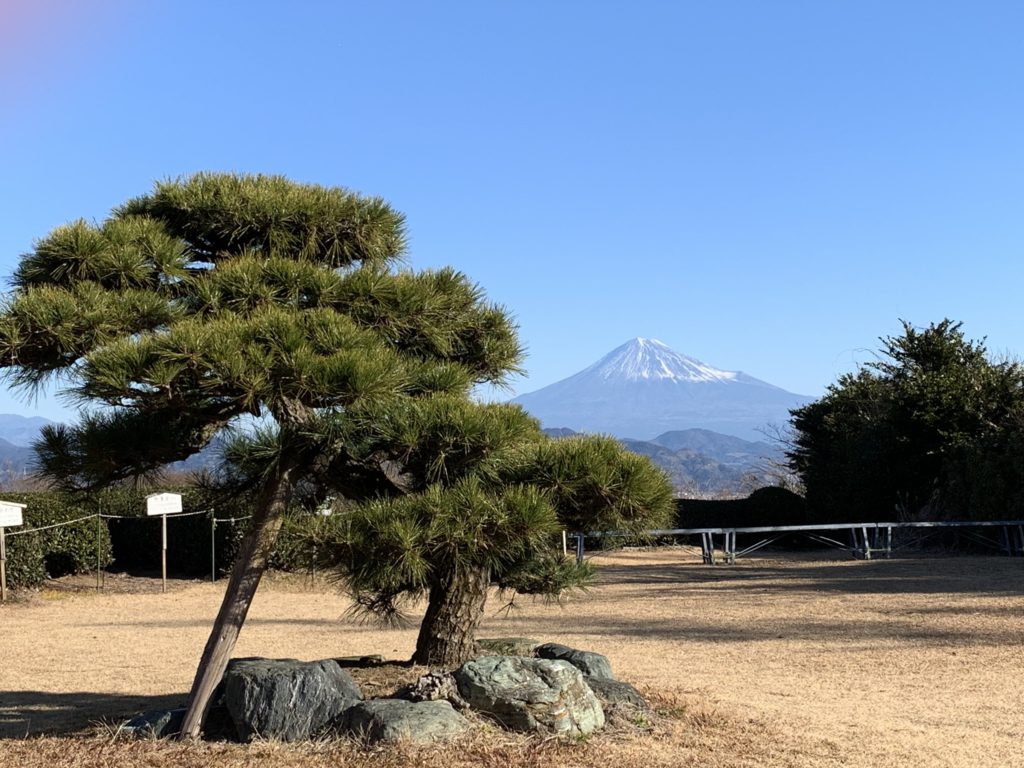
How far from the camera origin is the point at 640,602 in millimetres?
12859

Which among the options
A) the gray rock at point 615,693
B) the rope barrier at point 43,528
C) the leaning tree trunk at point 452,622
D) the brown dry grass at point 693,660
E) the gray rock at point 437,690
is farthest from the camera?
the rope barrier at point 43,528

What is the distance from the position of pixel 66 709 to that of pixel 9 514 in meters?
6.79

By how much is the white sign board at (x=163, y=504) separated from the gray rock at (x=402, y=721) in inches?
378

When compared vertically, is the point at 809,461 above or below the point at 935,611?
above

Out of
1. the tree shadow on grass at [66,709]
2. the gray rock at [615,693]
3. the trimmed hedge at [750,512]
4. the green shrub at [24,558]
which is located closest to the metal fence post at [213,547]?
the green shrub at [24,558]

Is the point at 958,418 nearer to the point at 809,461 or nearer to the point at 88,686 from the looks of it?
the point at 809,461

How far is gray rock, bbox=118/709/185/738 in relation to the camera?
18.6ft

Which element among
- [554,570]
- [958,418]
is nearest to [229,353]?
[554,570]

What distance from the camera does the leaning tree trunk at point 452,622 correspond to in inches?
248

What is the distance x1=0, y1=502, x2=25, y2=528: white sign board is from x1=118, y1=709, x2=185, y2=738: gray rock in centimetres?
808

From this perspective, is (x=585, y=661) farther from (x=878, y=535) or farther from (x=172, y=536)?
(x=878, y=535)

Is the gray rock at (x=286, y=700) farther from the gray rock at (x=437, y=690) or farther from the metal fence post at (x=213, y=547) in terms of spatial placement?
the metal fence post at (x=213, y=547)

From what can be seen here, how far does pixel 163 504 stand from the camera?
47.5 ft

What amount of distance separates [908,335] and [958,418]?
338 centimetres
